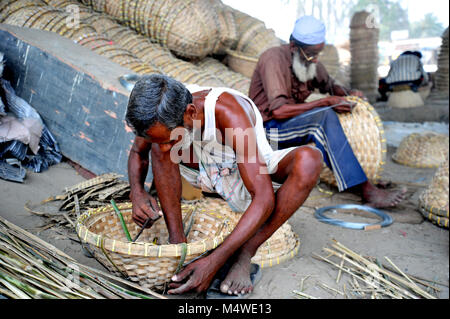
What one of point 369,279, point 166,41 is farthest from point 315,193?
point 166,41

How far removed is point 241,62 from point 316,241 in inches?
113

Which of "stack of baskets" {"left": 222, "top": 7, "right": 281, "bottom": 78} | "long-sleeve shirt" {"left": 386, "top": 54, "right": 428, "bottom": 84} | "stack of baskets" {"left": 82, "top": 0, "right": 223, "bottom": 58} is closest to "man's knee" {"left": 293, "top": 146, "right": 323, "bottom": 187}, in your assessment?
"stack of baskets" {"left": 82, "top": 0, "right": 223, "bottom": 58}

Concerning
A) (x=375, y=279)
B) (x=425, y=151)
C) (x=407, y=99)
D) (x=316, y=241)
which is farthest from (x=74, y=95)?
(x=407, y=99)

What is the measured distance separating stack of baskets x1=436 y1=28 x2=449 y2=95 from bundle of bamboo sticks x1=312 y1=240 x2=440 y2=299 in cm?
679

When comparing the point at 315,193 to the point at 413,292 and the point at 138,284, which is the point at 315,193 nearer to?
the point at 413,292

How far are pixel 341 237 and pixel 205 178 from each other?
39.4 inches

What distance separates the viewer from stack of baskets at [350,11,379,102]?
7.88 metres

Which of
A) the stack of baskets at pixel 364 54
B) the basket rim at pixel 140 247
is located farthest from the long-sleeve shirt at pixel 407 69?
the basket rim at pixel 140 247

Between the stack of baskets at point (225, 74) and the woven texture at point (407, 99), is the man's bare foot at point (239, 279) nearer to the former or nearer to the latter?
the stack of baskets at point (225, 74)

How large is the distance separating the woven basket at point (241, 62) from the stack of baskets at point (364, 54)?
389 cm

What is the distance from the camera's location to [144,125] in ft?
5.14

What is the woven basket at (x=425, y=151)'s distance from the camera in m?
4.31

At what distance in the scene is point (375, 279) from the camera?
1994 mm

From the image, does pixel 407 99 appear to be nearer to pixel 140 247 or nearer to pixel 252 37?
pixel 252 37
